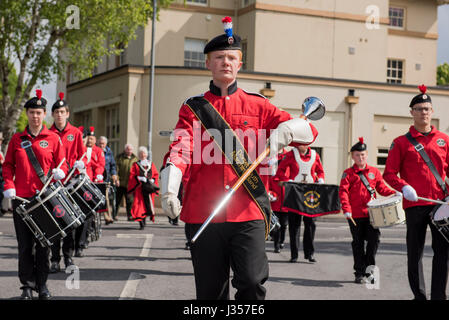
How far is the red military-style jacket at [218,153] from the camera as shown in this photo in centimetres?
431

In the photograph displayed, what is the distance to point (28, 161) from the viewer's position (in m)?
7.21

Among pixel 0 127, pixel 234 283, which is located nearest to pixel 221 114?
pixel 234 283

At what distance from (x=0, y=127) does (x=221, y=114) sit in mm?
22333

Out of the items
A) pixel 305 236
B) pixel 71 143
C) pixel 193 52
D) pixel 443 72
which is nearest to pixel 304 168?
pixel 305 236

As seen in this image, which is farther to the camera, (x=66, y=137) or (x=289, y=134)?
(x=66, y=137)

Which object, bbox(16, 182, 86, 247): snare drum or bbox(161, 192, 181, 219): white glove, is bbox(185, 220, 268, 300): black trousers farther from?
bbox(16, 182, 86, 247): snare drum

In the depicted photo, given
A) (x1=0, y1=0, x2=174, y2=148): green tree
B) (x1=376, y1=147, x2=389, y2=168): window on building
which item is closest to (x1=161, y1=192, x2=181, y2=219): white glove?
(x1=0, y1=0, x2=174, y2=148): green tree

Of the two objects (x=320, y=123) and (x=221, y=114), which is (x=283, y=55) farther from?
(x=221, y=114)

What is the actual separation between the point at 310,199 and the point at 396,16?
26.3 meters

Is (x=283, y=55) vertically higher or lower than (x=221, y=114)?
higher

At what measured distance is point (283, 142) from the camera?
437cm

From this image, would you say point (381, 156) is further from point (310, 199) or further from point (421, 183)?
point (421, 183)

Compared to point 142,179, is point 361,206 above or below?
below

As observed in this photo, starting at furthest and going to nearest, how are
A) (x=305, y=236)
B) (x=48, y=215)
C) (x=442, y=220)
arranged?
(x=305, y=236), (x=48, y=215), (x=442, y=220)
